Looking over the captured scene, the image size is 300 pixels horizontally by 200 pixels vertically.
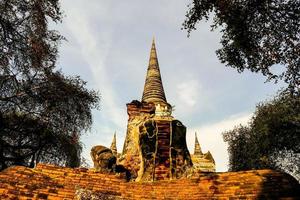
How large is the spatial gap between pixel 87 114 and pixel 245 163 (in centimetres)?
1434

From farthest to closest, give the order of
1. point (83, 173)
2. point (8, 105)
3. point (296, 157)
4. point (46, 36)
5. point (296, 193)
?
point (296, 157) → point (8, 105) → point (46, 36) → point (83, 173) → point (296, 193)

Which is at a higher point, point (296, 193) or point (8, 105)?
point (8, 105)

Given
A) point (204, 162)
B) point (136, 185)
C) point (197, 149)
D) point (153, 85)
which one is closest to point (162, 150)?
point (136, 185)

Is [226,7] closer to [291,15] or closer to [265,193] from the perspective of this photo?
[291,15]

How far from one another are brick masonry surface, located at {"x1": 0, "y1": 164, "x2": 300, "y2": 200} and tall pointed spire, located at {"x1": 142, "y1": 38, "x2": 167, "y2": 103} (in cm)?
1372

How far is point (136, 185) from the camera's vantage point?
7.21 meters

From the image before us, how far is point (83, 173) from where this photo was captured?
7.26 m

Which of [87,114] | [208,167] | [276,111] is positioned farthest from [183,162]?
[276,111]

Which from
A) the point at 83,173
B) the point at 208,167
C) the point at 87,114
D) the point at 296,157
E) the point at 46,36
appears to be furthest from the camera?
the point at 296,157

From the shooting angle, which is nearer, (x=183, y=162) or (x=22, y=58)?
(x=183, y=162)

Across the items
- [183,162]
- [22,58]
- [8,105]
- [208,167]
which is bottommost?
[183,162]

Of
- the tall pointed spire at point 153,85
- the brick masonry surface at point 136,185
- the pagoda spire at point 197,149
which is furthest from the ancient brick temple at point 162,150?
the pagoda spire at point 197,149

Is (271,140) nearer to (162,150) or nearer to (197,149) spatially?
(197,149)

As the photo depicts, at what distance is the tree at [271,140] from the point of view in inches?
Result: 870
